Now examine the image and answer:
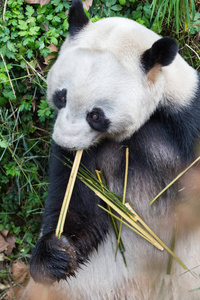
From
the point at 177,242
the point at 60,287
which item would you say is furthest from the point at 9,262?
the point at 177,242

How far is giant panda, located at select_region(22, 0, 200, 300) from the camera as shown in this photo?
2.93 meters

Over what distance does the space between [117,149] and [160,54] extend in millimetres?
782

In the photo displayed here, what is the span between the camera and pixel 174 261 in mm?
3629

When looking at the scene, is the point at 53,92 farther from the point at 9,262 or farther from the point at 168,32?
the point at 9,262

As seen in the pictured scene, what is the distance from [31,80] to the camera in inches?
176

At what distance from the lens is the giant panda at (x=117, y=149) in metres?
2.93

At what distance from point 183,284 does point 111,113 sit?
1454 mm

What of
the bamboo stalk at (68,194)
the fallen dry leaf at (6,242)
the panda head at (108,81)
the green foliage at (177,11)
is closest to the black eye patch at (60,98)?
the panda head at (108,81)

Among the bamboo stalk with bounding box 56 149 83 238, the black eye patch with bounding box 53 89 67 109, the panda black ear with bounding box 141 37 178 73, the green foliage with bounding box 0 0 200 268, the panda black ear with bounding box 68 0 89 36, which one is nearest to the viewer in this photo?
the panda black ear with bounding box 141 37 178 73

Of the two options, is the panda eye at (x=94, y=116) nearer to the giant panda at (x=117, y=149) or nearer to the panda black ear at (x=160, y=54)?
the giant panda at (x=117, y=149)

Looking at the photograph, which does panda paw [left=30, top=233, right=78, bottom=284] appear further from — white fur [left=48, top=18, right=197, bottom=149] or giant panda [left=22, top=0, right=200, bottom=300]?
white fur [left=48, top=18, right=197, bottom=149]

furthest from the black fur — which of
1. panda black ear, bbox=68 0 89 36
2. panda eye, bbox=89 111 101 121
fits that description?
panda black ear, bbox=68 0 89 36

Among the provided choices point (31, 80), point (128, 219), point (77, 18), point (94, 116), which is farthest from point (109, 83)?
point (31, 80)

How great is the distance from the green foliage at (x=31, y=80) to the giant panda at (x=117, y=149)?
3.47 feet
